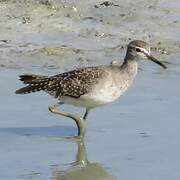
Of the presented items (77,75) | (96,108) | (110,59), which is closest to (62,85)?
(77,75)

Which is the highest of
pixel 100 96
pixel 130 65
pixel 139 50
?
pixel 139 50

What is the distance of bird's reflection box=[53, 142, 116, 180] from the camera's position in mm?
8195

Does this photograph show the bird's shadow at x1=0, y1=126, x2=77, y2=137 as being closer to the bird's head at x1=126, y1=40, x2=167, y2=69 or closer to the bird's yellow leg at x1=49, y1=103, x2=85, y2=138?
the bird's yellow leg at x1=49, y1=103, x2=85, y2=138

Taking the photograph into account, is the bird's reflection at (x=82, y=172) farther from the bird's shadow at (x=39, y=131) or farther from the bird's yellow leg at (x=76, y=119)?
the bird's shadow at (x=39, y=131)

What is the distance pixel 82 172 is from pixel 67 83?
1.50 meters

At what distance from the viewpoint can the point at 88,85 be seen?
9.55 m

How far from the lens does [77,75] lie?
971 centimetres

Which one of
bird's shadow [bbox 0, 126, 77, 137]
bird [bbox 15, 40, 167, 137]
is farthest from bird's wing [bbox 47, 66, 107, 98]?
bird's shadow [bbox 0, 126, 77, 137]

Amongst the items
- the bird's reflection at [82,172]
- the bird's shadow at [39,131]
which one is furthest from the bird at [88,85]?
the bird's reflection at [82,172]

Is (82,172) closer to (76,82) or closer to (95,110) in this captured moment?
(76,82)

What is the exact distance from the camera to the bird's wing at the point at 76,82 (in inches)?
376

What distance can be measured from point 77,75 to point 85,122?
0.52 m

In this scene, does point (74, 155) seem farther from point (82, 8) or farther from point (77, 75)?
point (82, 8)

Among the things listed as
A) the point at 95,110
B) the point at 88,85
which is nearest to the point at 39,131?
the point at 88,85
